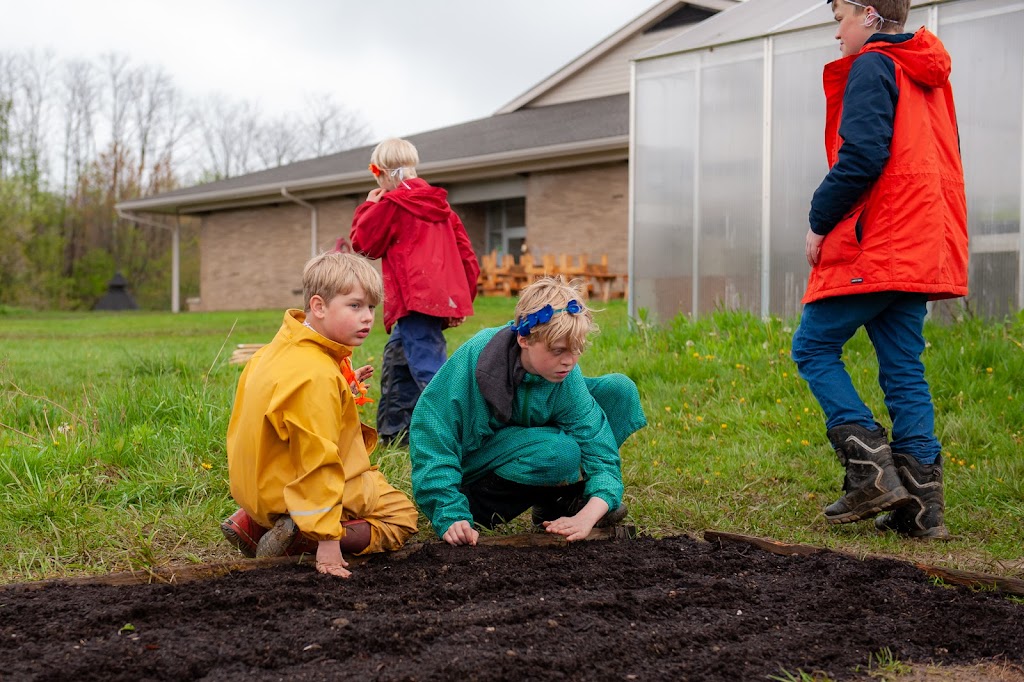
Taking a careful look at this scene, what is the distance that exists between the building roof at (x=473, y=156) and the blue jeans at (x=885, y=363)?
11762 millimetres

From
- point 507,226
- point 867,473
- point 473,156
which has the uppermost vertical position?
point 473,156

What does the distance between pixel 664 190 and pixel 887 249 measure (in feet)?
17.5

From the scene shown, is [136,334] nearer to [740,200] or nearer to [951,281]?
[740,200]

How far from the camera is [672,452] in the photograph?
208 inches

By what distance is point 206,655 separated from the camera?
2334 millimetres

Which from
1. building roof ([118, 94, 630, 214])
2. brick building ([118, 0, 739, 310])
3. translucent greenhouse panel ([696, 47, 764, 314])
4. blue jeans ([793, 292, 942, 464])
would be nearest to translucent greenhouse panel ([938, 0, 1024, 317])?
translucent greenhouse panel ([696, 47, 764, 314])

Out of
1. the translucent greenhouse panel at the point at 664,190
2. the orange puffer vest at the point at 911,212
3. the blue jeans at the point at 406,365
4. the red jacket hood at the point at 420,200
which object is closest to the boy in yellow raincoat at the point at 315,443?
the orange puffer vest at the point at 911,212

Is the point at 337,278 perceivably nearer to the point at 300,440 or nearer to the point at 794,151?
the point at 300,440

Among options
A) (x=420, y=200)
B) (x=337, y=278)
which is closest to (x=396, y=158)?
(x=420, y=200)

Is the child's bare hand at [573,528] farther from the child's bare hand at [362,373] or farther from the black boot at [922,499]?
the black boot at [922,499]

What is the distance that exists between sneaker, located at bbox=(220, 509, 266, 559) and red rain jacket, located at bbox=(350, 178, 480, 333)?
206cm

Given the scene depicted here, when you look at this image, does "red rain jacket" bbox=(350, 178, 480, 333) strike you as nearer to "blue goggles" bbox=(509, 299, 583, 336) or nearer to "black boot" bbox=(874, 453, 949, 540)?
"blue goggles" bbox=(509, 299, 583, 336)

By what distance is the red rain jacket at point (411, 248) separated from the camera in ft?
17.4

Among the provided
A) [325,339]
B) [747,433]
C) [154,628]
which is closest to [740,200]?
[747,433]
